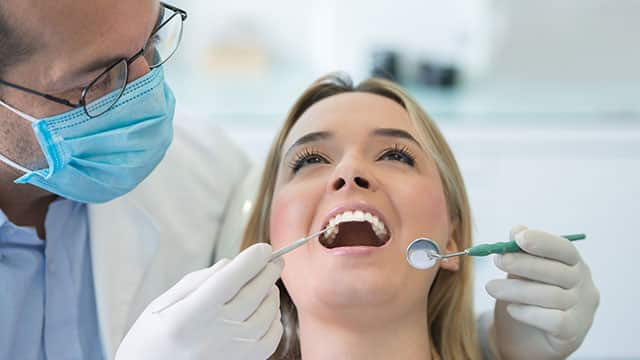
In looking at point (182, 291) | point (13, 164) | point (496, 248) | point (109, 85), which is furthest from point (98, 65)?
point (496, 248)

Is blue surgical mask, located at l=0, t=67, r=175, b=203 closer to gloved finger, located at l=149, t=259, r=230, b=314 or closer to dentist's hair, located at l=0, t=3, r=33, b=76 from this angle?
dentist's hair, located at l=0, t=3, r=33, b=76

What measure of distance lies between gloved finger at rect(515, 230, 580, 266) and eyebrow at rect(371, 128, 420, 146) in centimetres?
32

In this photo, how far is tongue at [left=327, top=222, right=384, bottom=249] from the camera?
1.69 metres

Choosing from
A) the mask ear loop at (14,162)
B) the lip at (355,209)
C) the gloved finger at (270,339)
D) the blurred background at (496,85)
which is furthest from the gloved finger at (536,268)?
the blurred background at (496,85)

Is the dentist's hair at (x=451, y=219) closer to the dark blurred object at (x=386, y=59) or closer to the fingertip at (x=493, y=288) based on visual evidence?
the fingertip at (x=493, y=288)

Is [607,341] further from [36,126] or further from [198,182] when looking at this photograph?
[36,126]

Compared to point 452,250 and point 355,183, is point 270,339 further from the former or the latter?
point 452,250

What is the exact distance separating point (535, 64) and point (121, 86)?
2.73 m

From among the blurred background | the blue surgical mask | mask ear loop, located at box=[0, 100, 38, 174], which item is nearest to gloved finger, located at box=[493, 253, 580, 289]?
the blue surgical mask

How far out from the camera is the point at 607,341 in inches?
123

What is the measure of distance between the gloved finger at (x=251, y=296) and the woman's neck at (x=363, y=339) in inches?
9.0

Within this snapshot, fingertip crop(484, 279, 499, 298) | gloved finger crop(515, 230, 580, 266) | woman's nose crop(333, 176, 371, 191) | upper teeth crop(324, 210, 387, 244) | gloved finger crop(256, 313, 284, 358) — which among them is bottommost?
gloved finger crop(256, 313, 284, 358)

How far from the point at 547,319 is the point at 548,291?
0.19 ft

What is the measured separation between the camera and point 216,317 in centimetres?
129
